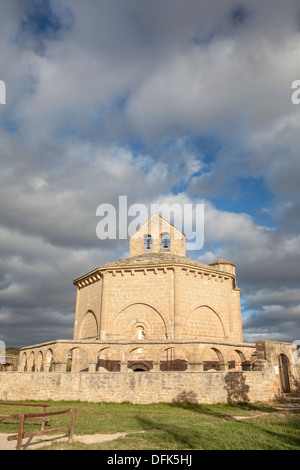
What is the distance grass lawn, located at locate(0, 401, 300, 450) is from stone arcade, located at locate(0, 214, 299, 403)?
2.80 ft

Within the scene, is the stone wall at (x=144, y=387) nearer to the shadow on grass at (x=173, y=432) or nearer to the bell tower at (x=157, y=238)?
the shadow on grass at (x=173, y=432)

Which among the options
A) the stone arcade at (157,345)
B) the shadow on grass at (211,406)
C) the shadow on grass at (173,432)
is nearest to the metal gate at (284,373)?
the stone arcade at (157,345)

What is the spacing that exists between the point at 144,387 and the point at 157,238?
13.7m

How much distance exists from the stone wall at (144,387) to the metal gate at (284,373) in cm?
260

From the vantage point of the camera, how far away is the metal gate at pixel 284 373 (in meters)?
18.2

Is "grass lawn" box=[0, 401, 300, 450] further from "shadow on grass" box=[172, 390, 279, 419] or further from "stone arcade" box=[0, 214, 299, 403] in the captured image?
"stone arcade" box=[0, 214, 299, 403]

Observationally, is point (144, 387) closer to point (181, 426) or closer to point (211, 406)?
point (211, 406)

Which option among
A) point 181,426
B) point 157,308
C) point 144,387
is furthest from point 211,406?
point 157,308

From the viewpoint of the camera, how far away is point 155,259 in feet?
73.6

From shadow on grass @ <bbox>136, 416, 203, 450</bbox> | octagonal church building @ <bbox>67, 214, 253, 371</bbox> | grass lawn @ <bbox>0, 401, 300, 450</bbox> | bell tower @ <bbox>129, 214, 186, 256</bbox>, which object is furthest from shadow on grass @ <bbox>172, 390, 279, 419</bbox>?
bell tower @ <bbox>129, 214, 186, 256</bbox>

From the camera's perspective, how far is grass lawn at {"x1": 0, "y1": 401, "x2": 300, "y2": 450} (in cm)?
759

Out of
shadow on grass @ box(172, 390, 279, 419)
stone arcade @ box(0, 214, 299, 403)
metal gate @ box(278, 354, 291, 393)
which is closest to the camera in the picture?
shadow on grass @ box(172, 390, 279, 419)
